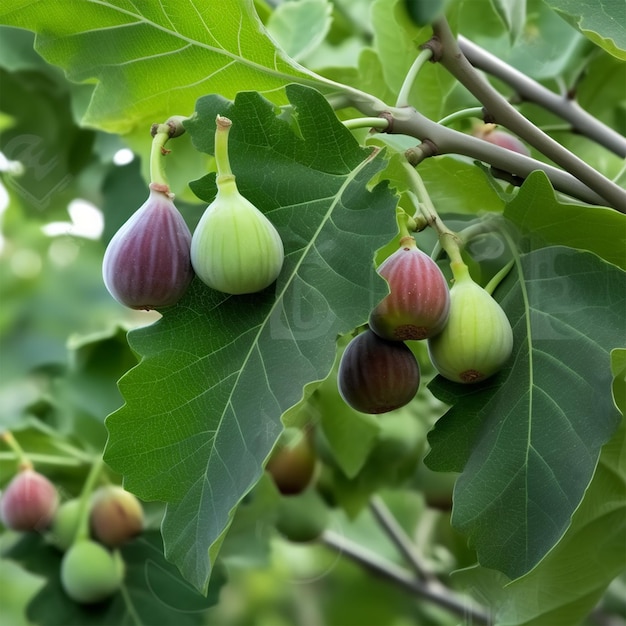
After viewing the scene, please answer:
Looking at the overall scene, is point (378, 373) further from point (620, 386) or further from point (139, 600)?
point (139, 600)

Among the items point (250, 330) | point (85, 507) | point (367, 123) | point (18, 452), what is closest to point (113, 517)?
point (85, 507)

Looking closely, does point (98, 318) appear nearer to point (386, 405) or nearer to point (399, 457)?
point (399, 457)

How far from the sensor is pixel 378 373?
32.2 inches

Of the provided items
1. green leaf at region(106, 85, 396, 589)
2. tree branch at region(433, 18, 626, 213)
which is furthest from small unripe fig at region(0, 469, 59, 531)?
tree branch at region(433, 18, 626, 213)

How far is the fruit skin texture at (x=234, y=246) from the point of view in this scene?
73cm

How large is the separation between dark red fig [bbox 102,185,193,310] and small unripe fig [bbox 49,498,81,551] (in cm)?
69

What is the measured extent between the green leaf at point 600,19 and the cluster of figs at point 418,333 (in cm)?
24

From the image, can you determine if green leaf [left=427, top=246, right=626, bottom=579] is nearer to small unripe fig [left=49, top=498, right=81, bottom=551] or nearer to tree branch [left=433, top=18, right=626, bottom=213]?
tree branch [left=433, top=18, right=626, bottom=213]

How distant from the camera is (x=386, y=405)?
0.84 metres

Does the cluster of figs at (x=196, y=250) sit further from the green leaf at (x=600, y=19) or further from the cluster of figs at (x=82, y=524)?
the cluster of figs at (x=82, y=524)

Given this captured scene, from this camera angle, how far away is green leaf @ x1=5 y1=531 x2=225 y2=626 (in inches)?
54.3

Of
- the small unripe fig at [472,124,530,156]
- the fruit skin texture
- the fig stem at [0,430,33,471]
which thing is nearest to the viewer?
the fruit skin texture

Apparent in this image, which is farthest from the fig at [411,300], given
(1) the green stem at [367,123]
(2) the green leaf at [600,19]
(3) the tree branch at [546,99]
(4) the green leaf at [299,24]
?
(4) the green leaf at [299,24]

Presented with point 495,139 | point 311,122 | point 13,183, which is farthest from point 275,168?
point 13,183
